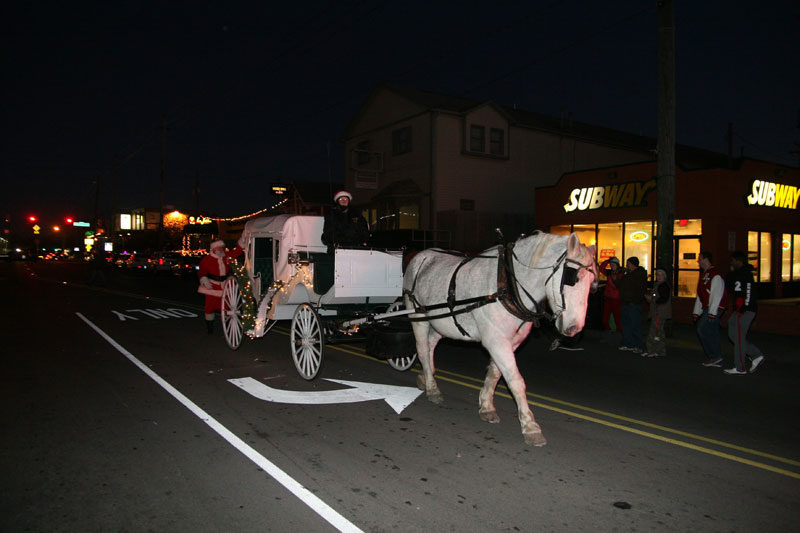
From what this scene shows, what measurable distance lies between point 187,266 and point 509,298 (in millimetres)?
33567

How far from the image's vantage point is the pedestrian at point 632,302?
10.7 meters

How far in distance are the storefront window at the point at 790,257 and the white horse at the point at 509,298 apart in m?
17.0

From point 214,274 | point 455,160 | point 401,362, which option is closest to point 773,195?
point 455,160

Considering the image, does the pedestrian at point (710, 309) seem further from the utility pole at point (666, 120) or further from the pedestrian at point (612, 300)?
the utility pole at point (666, 120)

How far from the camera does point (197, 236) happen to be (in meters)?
56.1

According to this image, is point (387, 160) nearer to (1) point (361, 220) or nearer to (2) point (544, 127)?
(2) point (544, 127)

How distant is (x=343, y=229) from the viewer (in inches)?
332

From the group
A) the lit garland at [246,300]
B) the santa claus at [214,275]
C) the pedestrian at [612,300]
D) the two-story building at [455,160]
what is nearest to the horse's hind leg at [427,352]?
the lit garland at [246,300]

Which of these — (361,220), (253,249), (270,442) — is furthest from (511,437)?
(253,249)

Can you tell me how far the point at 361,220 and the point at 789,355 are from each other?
8.62 meters

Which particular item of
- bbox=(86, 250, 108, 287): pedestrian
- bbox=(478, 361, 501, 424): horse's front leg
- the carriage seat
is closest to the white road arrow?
bbox=(478, 361, 501, 424): horse's front leg

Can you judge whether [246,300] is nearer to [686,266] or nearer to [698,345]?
[698,345]

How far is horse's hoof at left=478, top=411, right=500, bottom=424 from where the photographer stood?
19.4 ft

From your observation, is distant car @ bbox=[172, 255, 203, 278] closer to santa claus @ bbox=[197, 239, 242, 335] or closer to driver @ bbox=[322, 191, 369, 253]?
santa claus @ bbox=[197, 239, 242, 335]
